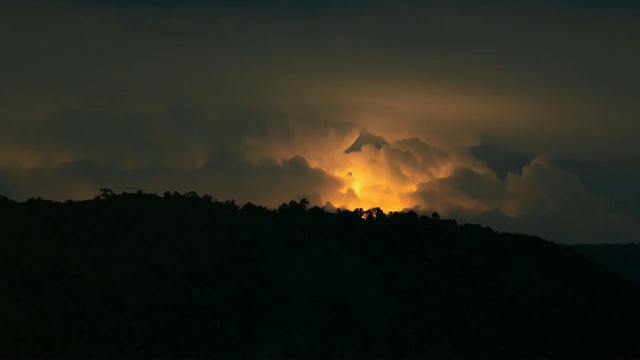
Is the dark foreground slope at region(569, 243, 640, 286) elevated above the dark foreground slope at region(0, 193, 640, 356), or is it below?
above

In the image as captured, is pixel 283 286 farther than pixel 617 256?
No

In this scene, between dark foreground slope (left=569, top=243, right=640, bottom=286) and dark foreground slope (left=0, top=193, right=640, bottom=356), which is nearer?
dark foreground slope (left=0, top=193, right=640, bottom=356)

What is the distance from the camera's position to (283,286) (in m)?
42.4

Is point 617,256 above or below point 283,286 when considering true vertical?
above

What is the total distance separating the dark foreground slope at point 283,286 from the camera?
37.6m

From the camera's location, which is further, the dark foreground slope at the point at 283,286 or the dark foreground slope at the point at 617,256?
the dark foreground slope at the point at 617,256

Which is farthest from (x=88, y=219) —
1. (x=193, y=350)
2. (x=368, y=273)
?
(x=368, y=273)

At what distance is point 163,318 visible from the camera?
38656mm

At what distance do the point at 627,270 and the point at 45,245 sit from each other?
65.4 m

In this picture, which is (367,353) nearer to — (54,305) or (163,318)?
(163,318)

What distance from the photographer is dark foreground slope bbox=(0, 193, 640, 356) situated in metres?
37.6

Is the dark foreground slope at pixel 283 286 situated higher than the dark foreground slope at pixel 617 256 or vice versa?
the dark foreground slope at pixel 617 256

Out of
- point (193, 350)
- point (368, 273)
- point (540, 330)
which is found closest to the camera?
point (193, 350)

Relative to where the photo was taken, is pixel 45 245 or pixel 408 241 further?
pixel 408 241
